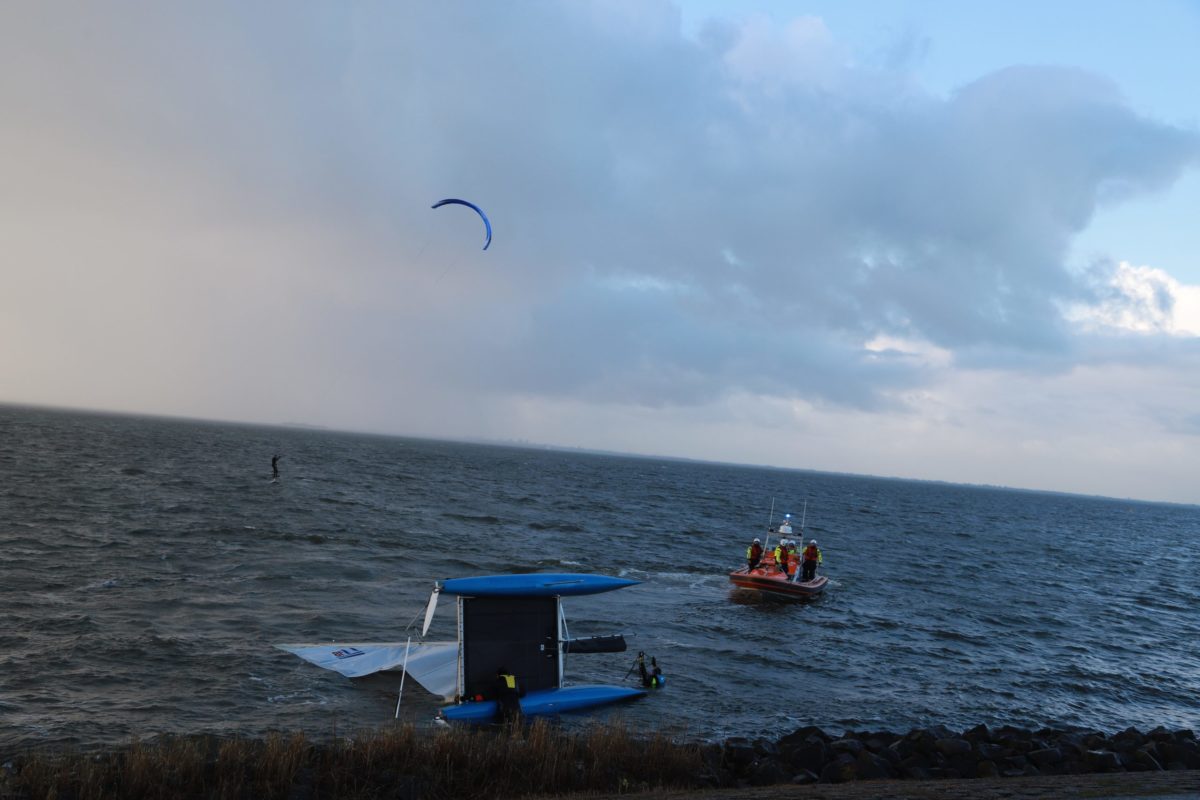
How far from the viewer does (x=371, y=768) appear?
10.0 meters

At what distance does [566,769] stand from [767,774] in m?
3.06

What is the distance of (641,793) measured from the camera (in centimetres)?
970

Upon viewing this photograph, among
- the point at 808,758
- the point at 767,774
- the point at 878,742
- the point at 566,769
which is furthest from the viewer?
the point at 878,742

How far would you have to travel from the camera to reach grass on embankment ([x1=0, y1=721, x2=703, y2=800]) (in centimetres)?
915

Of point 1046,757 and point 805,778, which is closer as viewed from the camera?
point 805,778

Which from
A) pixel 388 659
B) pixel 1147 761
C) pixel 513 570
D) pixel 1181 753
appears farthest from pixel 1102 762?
pixel 513 570

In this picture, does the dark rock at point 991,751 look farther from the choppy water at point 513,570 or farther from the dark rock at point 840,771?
the choppy water at point 513,570

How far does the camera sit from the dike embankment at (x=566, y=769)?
9.34 metres

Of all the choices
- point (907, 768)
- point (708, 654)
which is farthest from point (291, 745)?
point (708, 654)

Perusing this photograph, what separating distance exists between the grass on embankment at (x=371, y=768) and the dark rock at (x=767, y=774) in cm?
84

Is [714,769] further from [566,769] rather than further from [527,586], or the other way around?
[527,586]

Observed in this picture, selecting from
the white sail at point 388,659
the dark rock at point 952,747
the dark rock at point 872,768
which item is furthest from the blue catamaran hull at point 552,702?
the dark rock at point 952,747

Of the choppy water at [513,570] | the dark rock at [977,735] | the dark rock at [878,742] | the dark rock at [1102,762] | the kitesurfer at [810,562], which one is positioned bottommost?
the choppy water at [513,570]

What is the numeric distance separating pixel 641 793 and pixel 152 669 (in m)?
11.8
